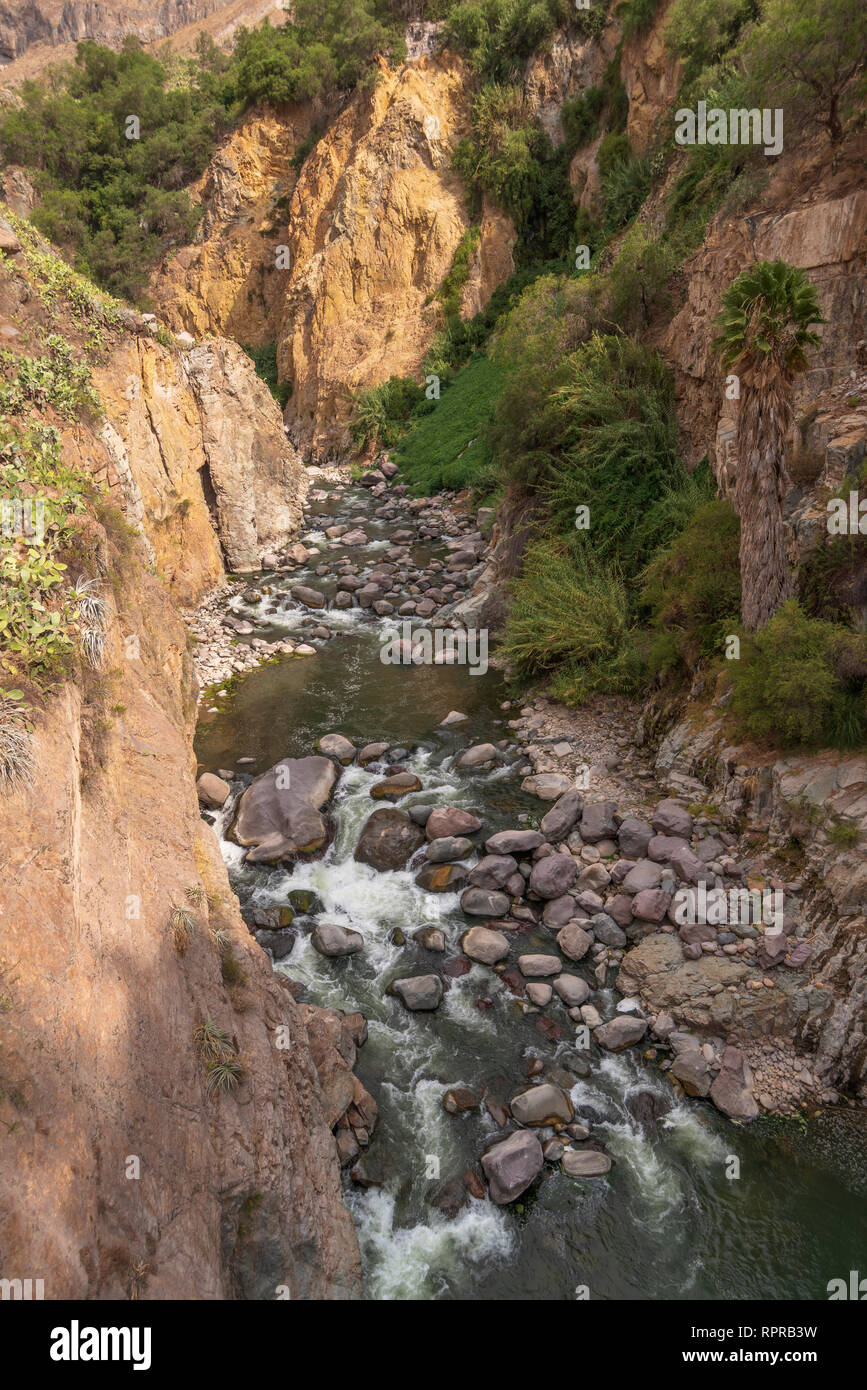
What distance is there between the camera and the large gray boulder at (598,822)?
10.8 metres

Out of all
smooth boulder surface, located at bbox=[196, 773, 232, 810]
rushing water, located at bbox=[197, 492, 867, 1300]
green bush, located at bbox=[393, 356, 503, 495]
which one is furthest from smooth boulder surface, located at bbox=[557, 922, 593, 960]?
green bush, located at bbox=[393, 356, 503, 495]

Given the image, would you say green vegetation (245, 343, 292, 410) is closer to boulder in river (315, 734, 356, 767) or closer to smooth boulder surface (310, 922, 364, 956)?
boulder in river (315, 734, 356, 767)

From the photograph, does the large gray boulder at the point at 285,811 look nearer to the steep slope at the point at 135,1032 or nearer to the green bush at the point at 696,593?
the steep slope at the point at 135,1032

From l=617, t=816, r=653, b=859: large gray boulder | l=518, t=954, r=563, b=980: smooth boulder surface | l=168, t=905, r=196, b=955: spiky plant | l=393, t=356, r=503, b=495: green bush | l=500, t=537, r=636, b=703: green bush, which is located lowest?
l=518, t=954, r=563, b=980: smooth boulder surface

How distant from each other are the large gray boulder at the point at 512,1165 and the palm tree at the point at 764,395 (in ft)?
25.1

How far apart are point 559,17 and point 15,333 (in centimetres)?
3154

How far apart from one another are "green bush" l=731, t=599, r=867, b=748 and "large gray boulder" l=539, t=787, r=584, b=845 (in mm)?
2789

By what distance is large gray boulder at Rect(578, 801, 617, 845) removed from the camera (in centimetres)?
1082

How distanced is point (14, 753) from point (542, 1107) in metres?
6.04

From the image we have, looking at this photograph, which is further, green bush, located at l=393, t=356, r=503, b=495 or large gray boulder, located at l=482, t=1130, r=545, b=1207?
green bush, located at l=393, t=356, r=503, b=495

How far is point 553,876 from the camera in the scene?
33.4 ft

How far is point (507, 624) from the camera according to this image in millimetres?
15500

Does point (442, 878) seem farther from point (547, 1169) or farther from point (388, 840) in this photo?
point (547, 1169)
